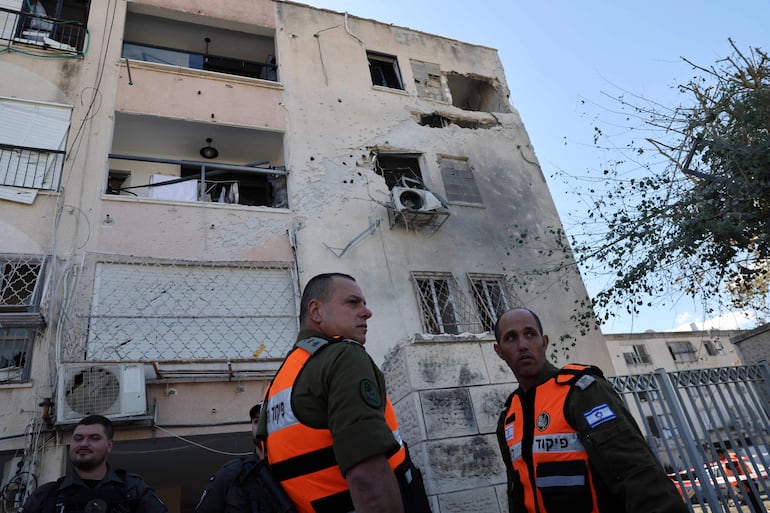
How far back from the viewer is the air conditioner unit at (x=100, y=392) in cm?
580

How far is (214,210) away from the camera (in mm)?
8445

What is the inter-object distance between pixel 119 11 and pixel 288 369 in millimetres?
10922

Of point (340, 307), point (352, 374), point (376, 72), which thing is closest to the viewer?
point (352, 374)

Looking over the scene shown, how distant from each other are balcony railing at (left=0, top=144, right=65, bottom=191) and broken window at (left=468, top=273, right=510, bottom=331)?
7.10m

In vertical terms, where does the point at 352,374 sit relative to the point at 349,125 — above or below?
below

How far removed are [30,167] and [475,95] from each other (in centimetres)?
1021

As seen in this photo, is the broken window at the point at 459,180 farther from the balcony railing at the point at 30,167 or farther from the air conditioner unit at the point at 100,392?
the balcony railing at the point at 30,167

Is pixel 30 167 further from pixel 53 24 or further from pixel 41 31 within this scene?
pixel 53 24

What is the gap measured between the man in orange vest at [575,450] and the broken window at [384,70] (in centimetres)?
1037

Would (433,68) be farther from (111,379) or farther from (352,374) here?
(352,374)

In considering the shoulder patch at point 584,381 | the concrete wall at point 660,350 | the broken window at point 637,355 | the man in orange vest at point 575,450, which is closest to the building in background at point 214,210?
the man in orange vest at point 575,450

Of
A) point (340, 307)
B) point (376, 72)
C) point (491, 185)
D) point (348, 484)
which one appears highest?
point (376, 72)

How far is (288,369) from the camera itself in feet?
6.48

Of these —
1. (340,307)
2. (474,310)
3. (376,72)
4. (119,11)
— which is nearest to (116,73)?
(119,11)
